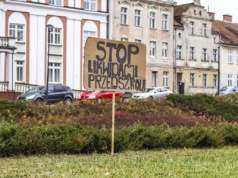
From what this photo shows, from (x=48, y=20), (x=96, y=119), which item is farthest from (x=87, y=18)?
(x=96, y=119)

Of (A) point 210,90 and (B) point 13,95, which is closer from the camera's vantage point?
(B) point 13,95

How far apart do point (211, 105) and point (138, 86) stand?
10.6 m

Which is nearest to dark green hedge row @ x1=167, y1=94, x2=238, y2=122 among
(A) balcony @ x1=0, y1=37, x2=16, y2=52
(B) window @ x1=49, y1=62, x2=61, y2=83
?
(A) balcony @ x1=0, y1=37, x2=16, y2=52

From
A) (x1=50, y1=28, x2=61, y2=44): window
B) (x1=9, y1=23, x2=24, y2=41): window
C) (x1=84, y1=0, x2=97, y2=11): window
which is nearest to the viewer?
(x1=9, y1=23, x2=24, y2=41): window

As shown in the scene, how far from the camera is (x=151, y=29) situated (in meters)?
61.8

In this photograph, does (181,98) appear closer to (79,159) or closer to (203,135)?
(203,135)

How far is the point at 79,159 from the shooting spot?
13211mm

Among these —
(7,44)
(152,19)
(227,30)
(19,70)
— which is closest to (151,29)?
(152,19)

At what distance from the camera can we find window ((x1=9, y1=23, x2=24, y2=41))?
50.7 m

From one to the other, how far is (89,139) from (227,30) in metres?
60.3

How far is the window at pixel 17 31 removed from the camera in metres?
50.7

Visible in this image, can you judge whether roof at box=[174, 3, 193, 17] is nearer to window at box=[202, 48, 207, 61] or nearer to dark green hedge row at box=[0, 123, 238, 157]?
window at box=[202, 48, 207, 61]

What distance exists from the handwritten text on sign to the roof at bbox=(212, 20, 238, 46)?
55806 mm

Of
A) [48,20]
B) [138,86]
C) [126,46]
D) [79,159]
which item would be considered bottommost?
[79,159]
